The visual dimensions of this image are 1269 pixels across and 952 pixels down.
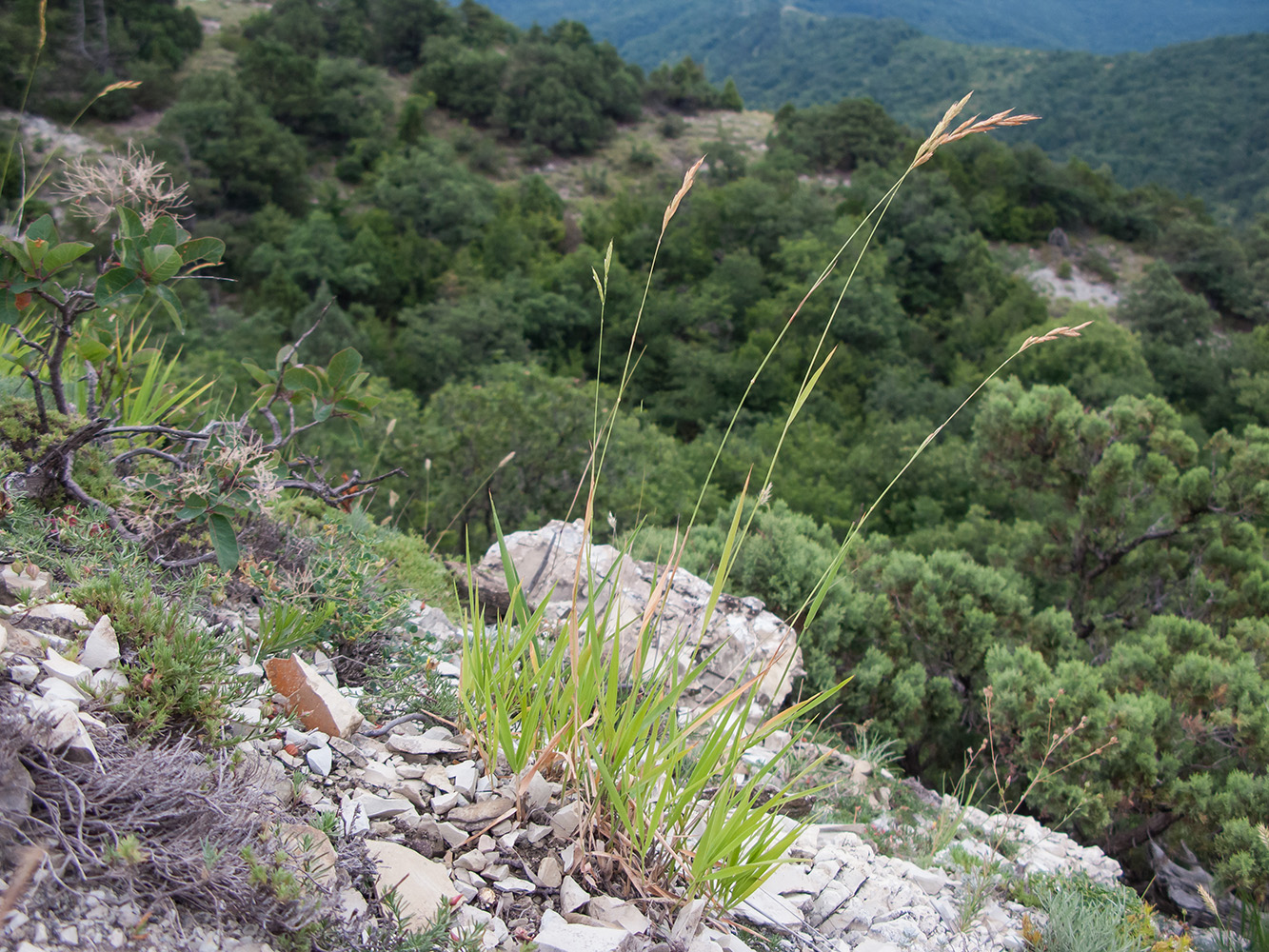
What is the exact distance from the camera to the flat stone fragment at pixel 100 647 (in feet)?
4.88

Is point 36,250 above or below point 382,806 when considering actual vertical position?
Result: above

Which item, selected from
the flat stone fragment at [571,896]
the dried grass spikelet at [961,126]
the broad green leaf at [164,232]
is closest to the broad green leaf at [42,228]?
the broad green leaf at [164,232]

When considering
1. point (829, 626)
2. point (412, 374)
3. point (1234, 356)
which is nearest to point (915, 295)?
point (1234, 356)

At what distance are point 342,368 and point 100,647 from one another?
1207mm

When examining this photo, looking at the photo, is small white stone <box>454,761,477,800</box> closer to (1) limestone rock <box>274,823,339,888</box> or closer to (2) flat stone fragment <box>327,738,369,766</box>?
(2) flat stone fragment <box>327,738,369,766</box>

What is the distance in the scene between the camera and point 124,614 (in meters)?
1.59

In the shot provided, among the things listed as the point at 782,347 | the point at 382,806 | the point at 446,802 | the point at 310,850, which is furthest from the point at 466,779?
the point at 782,347

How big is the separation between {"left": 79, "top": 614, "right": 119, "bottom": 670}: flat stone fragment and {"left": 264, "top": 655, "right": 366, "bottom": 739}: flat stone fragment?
349 mm

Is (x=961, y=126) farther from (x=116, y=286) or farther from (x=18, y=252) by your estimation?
(x=18, y=252)

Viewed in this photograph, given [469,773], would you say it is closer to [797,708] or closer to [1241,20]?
[797,708]

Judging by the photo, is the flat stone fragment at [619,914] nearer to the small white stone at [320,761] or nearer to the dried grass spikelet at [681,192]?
the small white stone at [320,761]

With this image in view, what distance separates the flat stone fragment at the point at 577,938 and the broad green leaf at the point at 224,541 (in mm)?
1156

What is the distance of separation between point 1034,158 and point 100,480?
47473 millimetres

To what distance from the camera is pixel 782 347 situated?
95.0 ft
